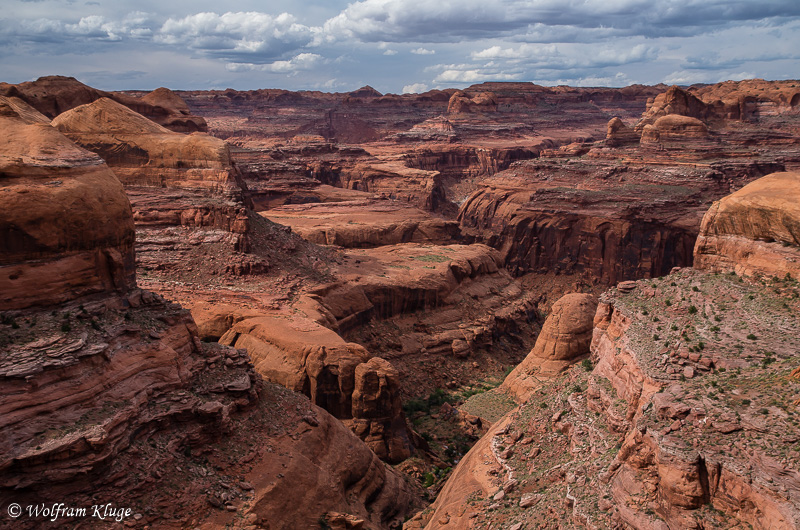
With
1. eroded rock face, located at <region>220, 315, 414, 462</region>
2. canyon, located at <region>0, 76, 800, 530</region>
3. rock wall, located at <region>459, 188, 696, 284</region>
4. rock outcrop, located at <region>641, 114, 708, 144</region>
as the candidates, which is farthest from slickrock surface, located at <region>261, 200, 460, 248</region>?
rock outcrop, located at <region>641, 114, 708, 144</region>

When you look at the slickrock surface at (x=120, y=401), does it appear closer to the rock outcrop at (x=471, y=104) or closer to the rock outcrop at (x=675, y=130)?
the rock outcrop at (x=675, y=130)

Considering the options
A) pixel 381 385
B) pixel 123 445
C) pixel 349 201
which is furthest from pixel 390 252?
pixel 123 445

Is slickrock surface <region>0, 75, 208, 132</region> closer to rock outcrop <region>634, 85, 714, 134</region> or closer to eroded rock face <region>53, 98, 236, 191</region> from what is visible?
eroded rock face <region>53, 98, 236, 191</region>

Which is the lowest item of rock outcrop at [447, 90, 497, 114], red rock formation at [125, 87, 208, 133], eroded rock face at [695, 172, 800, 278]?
eroded rock face at [695, 172, 800, 278]

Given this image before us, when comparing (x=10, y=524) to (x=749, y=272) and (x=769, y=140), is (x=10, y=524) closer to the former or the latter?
(x=749, y=272)

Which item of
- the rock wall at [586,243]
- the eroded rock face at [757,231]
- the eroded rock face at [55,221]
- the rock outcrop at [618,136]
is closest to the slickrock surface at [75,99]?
the rock wall at [586,243]

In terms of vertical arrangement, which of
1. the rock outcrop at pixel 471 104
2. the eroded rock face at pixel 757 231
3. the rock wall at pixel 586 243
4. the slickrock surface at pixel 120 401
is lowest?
the rock wall at pixel 586 243

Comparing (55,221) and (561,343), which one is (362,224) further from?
(55,221)
